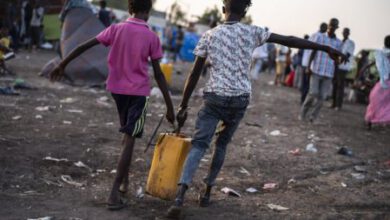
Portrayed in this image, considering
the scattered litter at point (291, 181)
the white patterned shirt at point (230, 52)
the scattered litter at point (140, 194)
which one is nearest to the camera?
the white patterned shirt at point (230, 52)

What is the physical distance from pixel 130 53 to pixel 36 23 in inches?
591

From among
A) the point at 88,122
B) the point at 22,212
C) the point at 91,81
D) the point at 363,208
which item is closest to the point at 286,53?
the point at 91,81

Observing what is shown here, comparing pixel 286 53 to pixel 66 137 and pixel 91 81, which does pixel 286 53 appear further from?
pixel 66 137

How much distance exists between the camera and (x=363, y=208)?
187 inches

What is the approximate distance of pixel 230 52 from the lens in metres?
3.95

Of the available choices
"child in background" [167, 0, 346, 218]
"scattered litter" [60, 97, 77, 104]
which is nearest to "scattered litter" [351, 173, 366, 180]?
"child in background" [167, 0, 346, 218]

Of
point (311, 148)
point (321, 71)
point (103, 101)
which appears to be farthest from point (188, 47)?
point (311, 148)

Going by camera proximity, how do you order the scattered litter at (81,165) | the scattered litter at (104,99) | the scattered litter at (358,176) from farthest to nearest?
the scattered litter at (104,99) < the scattered litter at (358,176) < the scattered litter at (81,165)

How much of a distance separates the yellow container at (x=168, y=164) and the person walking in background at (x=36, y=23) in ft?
49.0

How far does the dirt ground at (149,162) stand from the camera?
4230 millimetres

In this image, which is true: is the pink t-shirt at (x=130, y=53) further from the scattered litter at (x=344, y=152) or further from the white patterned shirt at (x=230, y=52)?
the scattered litter at (x=344, y=152)

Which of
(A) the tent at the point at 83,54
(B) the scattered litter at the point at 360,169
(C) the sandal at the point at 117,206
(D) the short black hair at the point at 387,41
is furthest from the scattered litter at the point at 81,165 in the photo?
(A) the tent at the point at 83,54

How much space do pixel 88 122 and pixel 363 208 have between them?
13.6ft

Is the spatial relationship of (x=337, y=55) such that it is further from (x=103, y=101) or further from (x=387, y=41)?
(x=103, y=101)
